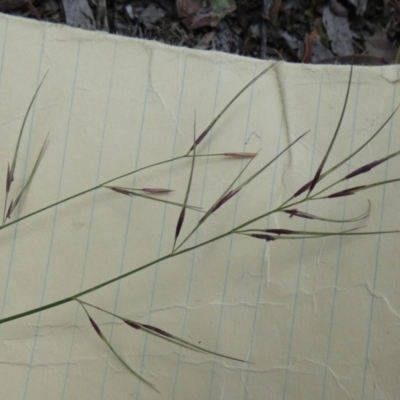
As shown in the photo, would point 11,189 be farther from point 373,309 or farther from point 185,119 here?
point 373,309

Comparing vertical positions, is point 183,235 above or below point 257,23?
below

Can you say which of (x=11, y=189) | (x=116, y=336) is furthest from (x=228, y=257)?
(x=11, y=189)

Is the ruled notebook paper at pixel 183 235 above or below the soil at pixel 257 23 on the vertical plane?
below

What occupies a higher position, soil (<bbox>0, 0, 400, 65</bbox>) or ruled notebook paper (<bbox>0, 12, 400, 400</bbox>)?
soil (<bbox>0, 0, 400, 65</bbox>)
